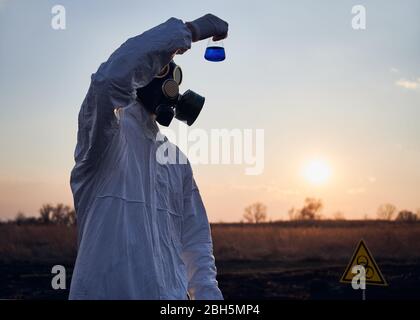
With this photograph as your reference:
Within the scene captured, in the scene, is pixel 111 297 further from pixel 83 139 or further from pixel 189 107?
pixel 189 107

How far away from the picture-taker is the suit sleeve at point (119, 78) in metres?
3.37

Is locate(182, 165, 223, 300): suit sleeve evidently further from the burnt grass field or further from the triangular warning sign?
the burnt grass field

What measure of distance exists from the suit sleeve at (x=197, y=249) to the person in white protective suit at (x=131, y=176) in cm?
6

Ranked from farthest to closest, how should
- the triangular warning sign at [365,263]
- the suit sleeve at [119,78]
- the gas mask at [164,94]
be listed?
1. the triangular warning sign at [365,263]
2. the gas mask at [164,94]
3. the suit sleeve at [119,78]

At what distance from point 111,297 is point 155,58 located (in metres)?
1.07

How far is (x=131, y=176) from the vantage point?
12.1 ft

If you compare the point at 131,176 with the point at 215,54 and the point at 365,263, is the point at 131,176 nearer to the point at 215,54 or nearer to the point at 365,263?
the point at 215,54

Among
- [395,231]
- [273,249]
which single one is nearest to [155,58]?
[273,249]

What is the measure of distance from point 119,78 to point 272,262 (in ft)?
120

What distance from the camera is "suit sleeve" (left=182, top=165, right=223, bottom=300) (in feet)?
13.5

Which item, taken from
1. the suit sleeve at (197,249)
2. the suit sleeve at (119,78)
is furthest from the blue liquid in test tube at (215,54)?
the suit sleeve at (197,249)

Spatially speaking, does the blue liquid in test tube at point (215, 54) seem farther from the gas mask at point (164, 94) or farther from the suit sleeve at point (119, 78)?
the suit sleeve at point (119, 78)

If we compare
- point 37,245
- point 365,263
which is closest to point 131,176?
point 365,263

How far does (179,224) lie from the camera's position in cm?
417
